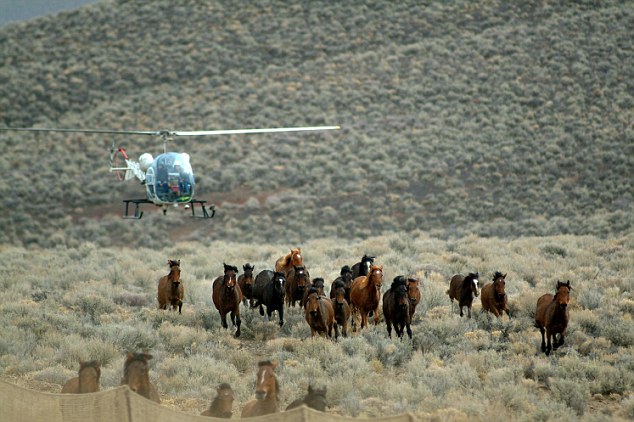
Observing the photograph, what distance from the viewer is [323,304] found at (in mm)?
13805

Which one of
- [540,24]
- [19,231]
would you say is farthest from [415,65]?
[19,231]

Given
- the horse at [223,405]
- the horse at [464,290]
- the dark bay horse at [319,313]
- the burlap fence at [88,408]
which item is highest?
the horse at [464,290]

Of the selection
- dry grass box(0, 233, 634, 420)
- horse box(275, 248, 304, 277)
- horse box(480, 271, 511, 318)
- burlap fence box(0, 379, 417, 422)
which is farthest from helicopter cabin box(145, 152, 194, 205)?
burlap fence box(0, 379, 417, 422)

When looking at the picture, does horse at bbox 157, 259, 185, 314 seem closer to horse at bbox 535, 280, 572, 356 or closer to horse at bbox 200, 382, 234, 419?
horse at bbox 200, 382, 234, 419

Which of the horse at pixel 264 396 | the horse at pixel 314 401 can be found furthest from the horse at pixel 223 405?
the horse at pixel 314 401

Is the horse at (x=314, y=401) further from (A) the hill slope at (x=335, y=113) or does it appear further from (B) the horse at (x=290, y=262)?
(A) the hill slope at (x=335, y=113)

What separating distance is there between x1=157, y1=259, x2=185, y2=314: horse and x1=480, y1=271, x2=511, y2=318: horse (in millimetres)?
6844

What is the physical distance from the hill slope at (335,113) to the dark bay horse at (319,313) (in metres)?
18.3

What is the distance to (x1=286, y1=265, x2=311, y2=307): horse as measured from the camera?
16.3m

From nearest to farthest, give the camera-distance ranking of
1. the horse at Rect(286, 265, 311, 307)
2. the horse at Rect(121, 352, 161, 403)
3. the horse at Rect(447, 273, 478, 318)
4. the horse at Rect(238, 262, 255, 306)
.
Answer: the horse at Rect(121, 352, 161, 403) → the horse at Rect(447, 273, 478, 318) → the horse at Rect(286, 265, 311, 307) → the horse at Rect(238, 262, 255, 306)

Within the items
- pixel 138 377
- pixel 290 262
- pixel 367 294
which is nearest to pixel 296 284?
pixel 290 262

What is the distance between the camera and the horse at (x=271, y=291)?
15.6 metres

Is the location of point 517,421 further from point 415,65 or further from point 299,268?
point 415,65

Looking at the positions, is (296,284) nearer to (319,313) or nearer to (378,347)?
(319,313)
